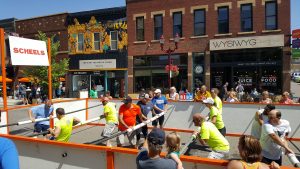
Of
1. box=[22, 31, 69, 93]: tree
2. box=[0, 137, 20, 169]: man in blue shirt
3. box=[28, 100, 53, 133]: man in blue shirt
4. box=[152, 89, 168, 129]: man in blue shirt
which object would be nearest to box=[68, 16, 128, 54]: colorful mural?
box=[22, 31, 69, 93]: tree

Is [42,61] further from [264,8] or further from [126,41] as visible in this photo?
[264,8]

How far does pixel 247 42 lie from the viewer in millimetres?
21219

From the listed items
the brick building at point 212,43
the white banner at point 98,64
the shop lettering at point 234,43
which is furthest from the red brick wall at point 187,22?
the white banner at point 98,64

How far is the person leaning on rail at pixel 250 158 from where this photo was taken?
10.2ft

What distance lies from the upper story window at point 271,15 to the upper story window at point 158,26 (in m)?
8.45

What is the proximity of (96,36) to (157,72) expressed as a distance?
24.8ft

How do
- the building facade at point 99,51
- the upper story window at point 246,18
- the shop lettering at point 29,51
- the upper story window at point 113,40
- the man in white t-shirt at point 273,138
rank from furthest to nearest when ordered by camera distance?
the upper story window at point 113,40, the building facade at point 99,51, the upper story window at point 246,18, the shop lettering at point 29,51, the man in white t-shirt at point 273,138

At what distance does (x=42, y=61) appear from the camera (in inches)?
438

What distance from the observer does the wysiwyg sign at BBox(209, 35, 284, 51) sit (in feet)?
67.2

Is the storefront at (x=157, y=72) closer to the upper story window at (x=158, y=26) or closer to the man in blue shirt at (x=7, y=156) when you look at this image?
the upper story window at (x=158, y=26)

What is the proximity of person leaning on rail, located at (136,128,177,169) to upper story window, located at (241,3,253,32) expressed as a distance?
20168mm

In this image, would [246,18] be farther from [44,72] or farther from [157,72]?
[44,72]

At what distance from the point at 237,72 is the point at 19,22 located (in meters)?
24.3

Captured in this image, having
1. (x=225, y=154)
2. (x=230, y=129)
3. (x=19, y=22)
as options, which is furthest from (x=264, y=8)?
(x=19, y=22)
